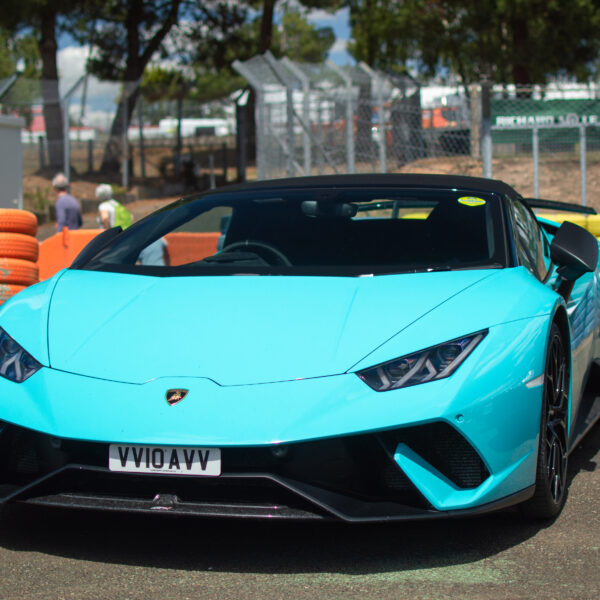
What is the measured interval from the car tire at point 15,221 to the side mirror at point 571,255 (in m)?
4.78

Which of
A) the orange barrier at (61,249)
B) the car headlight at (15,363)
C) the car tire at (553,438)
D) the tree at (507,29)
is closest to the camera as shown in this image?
the car headlight at (15,363)

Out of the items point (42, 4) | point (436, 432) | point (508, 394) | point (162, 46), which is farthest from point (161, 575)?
point (162, 46)

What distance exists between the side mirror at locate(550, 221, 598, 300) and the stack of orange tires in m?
4.72

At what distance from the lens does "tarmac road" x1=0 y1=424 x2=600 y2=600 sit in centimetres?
292

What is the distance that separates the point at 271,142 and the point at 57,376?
11.8 metres

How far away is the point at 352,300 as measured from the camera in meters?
3.54

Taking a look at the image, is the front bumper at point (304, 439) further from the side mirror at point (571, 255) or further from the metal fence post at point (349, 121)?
the metal fence post at point (349, 121)

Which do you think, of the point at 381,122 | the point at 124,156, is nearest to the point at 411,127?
the point at 381,122

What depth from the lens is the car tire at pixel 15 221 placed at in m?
7.88

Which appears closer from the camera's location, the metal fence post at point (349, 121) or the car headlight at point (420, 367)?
the car headlight at point (420, 367)

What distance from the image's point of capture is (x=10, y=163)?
718 inches

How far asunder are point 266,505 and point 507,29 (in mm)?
31146

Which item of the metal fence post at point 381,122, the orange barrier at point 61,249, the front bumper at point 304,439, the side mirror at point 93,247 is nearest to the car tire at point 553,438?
the front bumper at point 304,439

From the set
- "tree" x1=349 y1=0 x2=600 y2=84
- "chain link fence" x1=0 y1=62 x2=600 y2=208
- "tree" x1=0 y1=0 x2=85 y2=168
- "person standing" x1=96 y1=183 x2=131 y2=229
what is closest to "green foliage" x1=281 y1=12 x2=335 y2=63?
→ "tree" x1=349 y1=0 x2=600 y2=84
